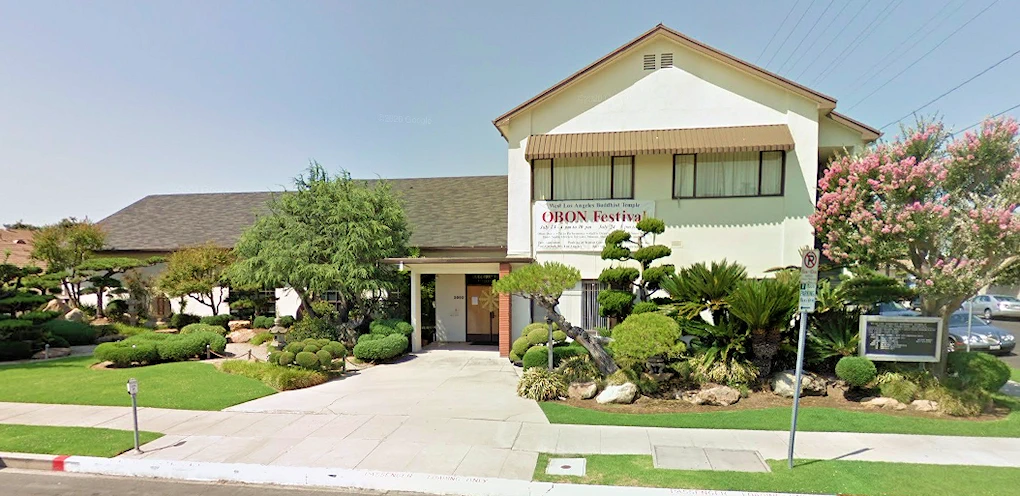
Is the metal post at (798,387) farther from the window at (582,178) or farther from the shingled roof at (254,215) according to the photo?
the shingled roof at (254,215)

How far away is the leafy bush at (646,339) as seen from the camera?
852cm

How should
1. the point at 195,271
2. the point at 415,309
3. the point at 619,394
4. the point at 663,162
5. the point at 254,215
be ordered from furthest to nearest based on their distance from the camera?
1. the point at 254,215
2. the point at 195,271
3. the point at 415,309
4. the point at 663,162
5. the point at 619,394

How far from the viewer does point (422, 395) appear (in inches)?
379

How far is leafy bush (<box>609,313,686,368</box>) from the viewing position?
852cm

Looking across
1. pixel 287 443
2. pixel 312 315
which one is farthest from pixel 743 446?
pixel 312 315

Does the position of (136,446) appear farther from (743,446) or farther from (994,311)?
(994,311)

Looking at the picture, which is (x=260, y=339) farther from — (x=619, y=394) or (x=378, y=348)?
(x=619, y=394)

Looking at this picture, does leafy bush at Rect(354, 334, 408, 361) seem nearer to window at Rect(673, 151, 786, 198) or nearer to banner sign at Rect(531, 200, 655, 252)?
banner sign at Rect(531, 200, 655, 252)

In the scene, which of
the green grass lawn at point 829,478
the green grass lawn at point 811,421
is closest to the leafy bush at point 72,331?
the green grass lawn at point 811,421

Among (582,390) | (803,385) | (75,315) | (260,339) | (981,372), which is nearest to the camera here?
(981,372)

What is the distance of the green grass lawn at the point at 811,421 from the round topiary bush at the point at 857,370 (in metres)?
0.75

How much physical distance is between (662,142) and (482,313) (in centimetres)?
868

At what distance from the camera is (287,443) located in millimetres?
6797

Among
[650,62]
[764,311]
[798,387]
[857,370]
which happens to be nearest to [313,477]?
[798,387]
